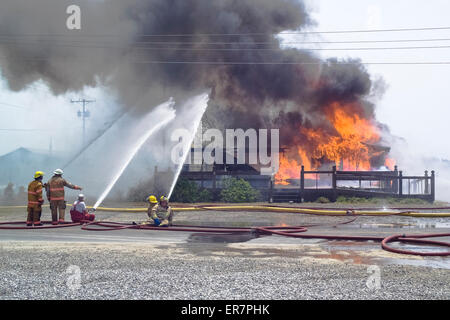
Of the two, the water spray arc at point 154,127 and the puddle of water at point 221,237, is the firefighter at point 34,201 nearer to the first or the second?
the puddle of water at point 221,237

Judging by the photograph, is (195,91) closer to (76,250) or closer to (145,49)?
(145,49)

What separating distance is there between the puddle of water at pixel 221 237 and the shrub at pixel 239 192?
381 inches

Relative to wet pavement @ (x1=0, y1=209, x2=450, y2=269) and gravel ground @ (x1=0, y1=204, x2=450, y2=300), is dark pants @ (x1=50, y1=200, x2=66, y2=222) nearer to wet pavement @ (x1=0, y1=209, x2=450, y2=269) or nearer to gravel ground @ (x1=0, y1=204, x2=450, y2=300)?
wet pavement @ (x1=0, y1=209, x2=450, y2=269)

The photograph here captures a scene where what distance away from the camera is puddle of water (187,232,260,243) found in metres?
9.99

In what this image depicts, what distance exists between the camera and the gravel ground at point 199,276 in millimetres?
5430

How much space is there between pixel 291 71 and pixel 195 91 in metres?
7.15

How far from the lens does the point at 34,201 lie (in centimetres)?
1208

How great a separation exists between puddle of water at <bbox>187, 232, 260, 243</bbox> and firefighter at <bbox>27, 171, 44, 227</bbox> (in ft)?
15.7
